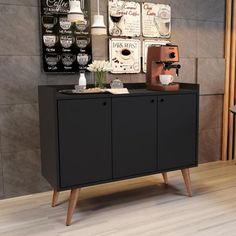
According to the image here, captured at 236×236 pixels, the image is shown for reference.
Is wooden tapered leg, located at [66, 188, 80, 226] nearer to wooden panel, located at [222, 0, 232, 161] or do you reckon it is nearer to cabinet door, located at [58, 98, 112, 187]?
cabinet door, located at [58, 98, 112, 187]

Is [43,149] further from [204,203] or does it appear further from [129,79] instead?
[204,203]

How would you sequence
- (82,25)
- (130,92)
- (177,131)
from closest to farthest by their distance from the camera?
(130,92) → (177,131) → (82,25)

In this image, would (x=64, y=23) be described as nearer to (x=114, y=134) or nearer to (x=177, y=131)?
(x=114, y=134)

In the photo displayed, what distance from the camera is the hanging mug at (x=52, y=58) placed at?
9.94 feet

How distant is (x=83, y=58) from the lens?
3.18m

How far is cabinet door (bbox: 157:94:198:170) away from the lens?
285cm

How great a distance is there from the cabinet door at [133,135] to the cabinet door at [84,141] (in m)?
0.07

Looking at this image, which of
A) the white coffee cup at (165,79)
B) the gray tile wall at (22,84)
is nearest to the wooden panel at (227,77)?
the gray tile wall at (22,84)

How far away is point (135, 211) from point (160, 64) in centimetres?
134

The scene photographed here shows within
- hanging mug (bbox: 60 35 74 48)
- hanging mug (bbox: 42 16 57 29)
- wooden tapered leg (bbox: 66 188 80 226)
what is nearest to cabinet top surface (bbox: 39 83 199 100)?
hanging mug (bbox: 60 35 74 48)

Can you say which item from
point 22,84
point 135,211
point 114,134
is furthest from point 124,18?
point 135,211

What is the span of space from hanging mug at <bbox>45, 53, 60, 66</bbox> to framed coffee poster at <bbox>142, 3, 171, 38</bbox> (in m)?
0.99

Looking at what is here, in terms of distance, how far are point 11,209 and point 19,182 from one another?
0.30 m

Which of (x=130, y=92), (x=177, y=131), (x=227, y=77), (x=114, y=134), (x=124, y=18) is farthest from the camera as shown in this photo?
(x=227, y=77)
